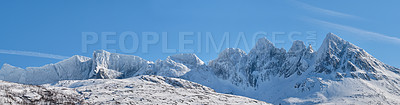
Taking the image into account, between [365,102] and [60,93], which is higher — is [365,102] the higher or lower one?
the lower one

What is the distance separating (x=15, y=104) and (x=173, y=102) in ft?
116

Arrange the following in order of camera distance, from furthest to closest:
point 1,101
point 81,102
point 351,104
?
1. point 351,104
2. point 81,102
3. point 1,101

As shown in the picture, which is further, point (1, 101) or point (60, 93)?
point (60, 93)

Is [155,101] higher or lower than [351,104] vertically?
higher

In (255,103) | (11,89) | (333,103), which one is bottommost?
(333,103)

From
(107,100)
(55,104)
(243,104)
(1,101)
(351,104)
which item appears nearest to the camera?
(1,101)

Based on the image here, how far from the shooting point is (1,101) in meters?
57.2

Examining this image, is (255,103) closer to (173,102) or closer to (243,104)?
(243,104)

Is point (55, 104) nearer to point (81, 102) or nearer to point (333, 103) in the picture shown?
point (81, 102)

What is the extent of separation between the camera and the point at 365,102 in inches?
7667

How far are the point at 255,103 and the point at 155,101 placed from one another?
32.2 meters

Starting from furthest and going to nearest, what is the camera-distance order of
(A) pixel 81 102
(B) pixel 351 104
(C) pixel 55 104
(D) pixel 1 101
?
(B) pixel 351 104, (A) pixel 81 102, (C) pixel 55 104, (D) pixel 1 101

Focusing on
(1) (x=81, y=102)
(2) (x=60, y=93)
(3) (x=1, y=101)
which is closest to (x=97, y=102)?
(1) (x=81, y=102)

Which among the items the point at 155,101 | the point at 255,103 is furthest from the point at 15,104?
the point at 255,103
